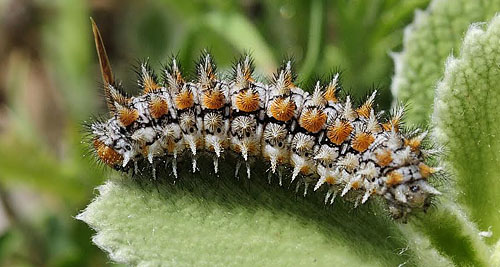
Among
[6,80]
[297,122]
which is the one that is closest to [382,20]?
[297,122]

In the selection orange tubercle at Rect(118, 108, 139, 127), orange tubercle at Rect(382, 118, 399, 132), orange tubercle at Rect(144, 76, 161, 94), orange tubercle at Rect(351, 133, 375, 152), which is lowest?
orange tubercle at Rect(351, 133, 375, 152)

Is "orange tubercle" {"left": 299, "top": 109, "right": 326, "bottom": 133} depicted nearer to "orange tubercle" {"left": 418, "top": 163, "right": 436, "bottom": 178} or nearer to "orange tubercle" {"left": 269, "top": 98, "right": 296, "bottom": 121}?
"orange tubercle" {"left": 269, "top": 98, "right": 296, "bottom": 121}

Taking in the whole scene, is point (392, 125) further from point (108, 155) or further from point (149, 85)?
point (108, 155)

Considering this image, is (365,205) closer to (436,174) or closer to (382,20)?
(436,174)

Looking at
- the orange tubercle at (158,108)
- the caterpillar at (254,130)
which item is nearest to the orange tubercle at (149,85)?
the caterpillar at (254,130)

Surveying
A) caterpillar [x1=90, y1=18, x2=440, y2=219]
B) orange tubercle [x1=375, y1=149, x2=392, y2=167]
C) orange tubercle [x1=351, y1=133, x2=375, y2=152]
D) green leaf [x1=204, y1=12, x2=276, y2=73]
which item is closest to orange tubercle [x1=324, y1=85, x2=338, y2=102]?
caterpillar [x1=90, y1=18, x2=440, y2=219]

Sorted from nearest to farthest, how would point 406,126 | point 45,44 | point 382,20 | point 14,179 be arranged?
point 406,126, point 382,20, point 14,179, point 45,44
